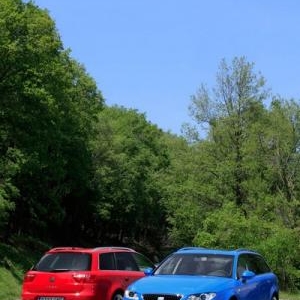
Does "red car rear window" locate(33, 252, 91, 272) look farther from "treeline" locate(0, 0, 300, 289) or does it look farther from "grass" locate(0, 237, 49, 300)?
"treeline" locate(0, 0, 300, 289)

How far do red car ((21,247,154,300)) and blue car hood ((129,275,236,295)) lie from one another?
1.94 metres

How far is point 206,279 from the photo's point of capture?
36.5 feet

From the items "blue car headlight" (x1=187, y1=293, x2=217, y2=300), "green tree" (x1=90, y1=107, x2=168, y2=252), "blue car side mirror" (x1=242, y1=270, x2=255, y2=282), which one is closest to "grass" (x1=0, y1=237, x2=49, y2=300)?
"green tree" (x1=90, y1=107, x2=168, y2=252)

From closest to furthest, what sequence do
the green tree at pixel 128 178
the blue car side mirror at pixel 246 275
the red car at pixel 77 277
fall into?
the blue car side mirror at pixel 246 275, the red car at pixel 77 277, the green tree at pixel 128 178

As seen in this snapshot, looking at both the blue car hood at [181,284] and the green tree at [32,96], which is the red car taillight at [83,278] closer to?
the blue car hood at [181,284]

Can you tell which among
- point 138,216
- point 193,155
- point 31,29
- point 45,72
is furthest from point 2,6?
point 138,216

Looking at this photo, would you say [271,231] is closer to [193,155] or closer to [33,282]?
[193,155]

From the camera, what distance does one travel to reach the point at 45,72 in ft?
109

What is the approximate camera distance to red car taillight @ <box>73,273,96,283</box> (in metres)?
12.8

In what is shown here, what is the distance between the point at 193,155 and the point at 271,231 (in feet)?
34.0

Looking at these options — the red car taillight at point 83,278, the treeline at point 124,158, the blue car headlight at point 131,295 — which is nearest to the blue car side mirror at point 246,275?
the blue car headlight at point 131,295

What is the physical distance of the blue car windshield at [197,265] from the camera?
1179 cm

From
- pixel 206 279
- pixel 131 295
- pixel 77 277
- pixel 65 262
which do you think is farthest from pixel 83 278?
pixel 206 279

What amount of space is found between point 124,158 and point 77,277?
47.1m
